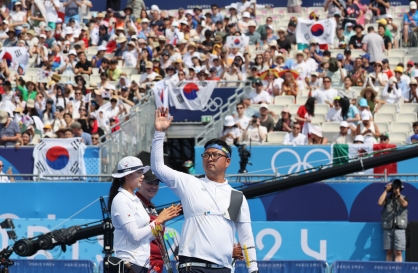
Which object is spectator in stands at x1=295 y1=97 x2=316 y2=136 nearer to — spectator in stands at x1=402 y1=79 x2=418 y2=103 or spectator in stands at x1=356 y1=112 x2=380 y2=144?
spectator in stands at x1=356 y1=112 x2=380 y2=144

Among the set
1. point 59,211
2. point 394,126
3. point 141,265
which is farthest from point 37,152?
point 141,265

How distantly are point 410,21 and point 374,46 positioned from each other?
1817 mm

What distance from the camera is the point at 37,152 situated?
18.3 metres

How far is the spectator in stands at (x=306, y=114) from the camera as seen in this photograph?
18062 millimetres

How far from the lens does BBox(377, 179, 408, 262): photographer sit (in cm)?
1430

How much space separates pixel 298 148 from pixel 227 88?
3.59 metres

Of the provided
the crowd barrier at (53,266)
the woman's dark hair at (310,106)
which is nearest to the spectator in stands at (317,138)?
the woman's dark hair at (310,106)

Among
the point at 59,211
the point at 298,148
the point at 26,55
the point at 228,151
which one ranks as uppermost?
the point at 26,55

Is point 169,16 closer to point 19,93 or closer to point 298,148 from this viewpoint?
point 19,93

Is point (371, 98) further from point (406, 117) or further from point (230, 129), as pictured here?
point (230, 129)

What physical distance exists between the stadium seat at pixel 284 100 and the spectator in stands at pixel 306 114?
1086 millimetres

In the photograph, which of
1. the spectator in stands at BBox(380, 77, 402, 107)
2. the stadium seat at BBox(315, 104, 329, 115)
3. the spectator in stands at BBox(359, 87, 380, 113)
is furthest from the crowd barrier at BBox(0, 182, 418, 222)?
the spectator in stands at BBox(380, 77, 402, 107)

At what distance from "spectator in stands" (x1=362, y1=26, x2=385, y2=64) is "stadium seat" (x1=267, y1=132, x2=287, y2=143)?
4126 millimetres

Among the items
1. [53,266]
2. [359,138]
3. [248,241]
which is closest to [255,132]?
[359,138]
